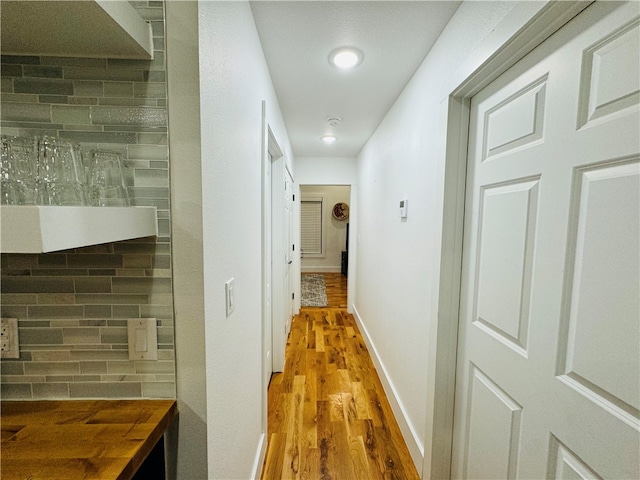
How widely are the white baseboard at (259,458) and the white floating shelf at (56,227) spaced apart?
139cm

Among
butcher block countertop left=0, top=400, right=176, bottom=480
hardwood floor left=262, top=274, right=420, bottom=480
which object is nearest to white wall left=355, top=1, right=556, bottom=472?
hardwood floor left=262, top=274, right=420, bottom=480

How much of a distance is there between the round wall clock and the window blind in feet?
1.32

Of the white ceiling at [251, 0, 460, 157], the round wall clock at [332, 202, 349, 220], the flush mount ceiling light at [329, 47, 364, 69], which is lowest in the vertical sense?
the round wall clock at [332, 202, 349, 220]

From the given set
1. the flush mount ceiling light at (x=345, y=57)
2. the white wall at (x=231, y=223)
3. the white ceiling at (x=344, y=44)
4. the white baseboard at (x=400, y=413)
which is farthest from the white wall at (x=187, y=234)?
the white baseboard at (x=400, y=413)

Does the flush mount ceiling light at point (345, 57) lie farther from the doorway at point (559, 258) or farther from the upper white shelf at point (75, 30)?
the upper white shelf at point (75, 30)

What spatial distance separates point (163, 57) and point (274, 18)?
76 centimetres

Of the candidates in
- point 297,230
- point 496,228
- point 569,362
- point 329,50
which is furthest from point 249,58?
point 297,230

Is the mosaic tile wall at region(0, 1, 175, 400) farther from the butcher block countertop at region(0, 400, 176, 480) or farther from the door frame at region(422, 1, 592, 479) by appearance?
the door frame at region(422, 1, 592, 479)

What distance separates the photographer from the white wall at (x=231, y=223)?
0.78 m

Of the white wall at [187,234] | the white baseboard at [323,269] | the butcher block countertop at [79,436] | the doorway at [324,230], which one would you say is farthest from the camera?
the white baseboard at [323,269]

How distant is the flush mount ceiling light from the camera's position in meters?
1.42

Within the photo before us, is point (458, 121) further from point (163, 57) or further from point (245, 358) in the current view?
point (245, 358)

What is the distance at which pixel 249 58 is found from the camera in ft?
3.89

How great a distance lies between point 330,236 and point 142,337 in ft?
21.4
